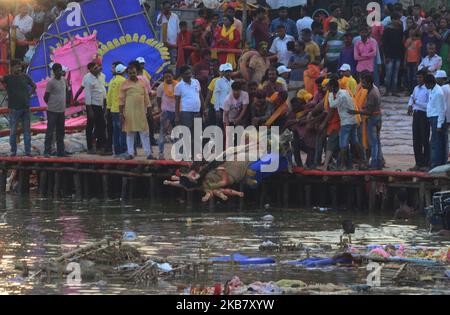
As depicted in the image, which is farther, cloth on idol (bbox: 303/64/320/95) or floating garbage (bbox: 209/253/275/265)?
cloth on idol (bbox: 303/64/320/95)

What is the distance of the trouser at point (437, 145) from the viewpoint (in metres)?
26.0

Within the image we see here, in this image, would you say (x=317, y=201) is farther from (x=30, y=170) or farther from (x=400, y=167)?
(x=30, y=170)

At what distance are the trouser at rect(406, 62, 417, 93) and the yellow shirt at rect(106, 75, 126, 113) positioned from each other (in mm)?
6109

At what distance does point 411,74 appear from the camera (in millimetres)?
32031

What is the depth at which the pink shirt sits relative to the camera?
30.6m

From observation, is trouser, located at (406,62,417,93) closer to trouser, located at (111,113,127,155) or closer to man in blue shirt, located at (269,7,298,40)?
man in blue shirt, located at (269,7,298,40)

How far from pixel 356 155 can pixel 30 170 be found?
263 inches

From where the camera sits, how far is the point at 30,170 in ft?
100

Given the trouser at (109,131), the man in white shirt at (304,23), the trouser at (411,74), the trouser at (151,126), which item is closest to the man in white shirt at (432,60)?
the trouser at (411,74)

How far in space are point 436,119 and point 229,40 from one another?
23.4 feet

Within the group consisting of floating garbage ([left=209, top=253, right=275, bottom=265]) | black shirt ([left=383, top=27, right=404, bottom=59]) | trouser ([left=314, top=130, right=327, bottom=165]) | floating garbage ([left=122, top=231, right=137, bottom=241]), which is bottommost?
floating garbage ([left=209, top=253, right=275, bottom=265])

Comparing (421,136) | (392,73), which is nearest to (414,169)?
(421,136)

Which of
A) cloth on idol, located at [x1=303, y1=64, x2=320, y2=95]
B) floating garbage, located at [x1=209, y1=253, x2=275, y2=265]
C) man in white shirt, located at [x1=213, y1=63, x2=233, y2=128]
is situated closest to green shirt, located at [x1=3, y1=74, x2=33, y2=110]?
man in white shirt, located at [x1=213, y1=63, x2=233, y2=128]

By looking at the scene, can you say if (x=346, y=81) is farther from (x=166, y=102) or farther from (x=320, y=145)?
(x=166, y=102)
